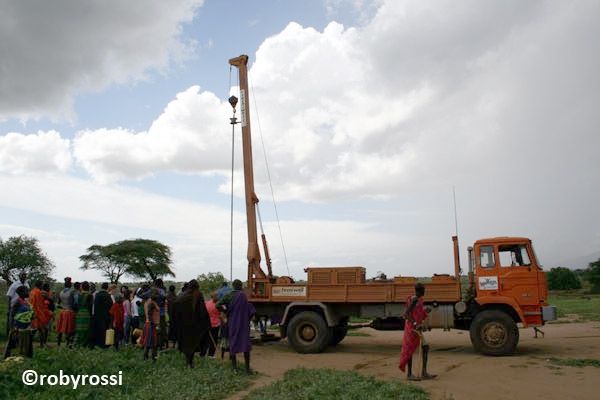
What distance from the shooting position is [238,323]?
930 cm

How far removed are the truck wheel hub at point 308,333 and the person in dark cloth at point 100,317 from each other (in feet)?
14.9

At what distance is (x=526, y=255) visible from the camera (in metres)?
11.7

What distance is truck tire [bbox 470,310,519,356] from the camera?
11320 mm

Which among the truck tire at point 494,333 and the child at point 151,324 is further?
the truck tire at point 494,333

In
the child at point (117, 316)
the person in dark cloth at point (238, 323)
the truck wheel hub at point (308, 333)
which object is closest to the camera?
the person in dark cloth at point (238, 323)

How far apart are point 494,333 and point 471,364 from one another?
135cm

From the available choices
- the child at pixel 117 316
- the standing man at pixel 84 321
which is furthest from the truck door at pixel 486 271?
the standing man at pixel 84 321

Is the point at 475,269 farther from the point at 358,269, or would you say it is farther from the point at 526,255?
the point at 358,269

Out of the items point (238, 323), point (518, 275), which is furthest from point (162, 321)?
point (518, 275)

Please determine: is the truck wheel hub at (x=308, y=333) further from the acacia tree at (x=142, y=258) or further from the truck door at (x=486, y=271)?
the acacia tree at (x=142, y=258)

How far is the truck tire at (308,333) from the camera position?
12.5m

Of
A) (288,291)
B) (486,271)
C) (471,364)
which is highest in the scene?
(486,271)

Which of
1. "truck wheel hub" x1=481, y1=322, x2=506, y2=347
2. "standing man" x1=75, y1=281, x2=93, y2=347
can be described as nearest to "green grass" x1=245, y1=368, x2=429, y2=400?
"truck wheel hub" x1=481, y1=322, x2=506, y2=347

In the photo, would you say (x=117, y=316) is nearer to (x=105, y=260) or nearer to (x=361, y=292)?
(x=361, y=292)
